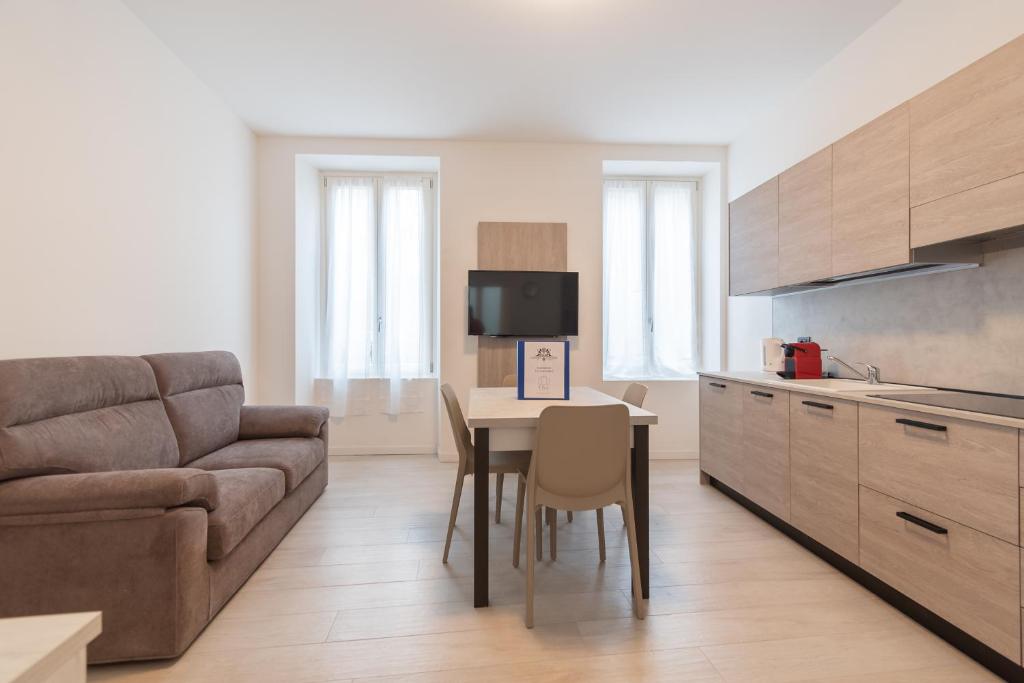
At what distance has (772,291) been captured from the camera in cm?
349

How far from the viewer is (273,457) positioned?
2879 millimetres

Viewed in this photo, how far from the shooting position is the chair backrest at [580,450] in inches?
76.2

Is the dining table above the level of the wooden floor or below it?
above

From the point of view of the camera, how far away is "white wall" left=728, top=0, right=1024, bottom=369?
7.57ft

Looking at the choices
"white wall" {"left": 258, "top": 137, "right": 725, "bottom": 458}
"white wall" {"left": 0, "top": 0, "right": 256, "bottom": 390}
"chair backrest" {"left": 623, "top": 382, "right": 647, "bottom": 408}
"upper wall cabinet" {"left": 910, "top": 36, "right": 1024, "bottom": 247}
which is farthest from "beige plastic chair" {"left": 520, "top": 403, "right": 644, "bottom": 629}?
"white wall" {"left": 258, "top": 137, "right": 725, "bottom": 458}

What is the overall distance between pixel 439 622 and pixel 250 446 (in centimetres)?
187

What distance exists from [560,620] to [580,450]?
73cm

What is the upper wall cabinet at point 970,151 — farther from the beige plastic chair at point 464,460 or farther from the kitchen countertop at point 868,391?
the beige plastic chair at point 464,460

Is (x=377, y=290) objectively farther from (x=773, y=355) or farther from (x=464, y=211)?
(x=773, y=355)

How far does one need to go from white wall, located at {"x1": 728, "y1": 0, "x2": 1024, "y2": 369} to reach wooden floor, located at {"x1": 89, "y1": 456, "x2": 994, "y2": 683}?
186 centimetres

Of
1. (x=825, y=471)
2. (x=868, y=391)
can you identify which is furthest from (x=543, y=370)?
(x=868, y=391)

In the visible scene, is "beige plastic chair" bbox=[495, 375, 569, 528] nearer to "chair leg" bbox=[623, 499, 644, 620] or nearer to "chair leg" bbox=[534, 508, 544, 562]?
"chair leg" bbox=[534, 508, 544, 562]

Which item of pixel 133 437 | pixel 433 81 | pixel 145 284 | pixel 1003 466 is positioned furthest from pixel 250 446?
pixel 1003 466

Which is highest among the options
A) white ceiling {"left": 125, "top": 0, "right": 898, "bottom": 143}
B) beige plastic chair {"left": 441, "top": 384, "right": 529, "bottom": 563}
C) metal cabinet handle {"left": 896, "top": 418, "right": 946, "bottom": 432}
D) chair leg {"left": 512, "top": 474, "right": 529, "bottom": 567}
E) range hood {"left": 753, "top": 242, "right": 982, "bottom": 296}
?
white ceiling {"left": 125, "top": 0, "right": 898, "bottom": 143}
